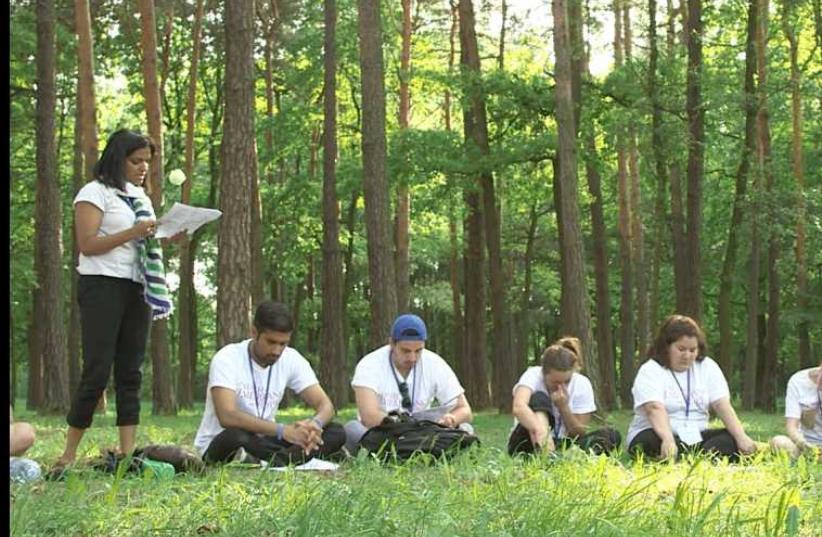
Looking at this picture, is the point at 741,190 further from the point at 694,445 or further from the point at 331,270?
the point at 694,445

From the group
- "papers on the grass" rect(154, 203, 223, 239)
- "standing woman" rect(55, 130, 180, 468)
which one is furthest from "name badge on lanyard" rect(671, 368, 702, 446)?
"standing woman" rect(55, 130, 180, 468)

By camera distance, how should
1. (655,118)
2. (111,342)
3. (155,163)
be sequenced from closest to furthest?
(111,342), (155,163), (655,118)

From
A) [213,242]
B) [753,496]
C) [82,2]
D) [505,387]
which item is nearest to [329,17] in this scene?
[82,2]

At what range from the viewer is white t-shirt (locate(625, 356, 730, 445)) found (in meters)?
8.16

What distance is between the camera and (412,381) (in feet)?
27.2

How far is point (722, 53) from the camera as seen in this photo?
2645 cm

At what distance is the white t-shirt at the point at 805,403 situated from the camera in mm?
8234

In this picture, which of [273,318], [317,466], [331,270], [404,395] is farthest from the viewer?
[331,270]

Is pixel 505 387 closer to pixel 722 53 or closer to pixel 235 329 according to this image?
pixel 722 53

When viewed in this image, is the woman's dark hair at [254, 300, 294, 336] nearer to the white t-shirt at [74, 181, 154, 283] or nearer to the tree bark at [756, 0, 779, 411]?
the white t-shirt at [74, 181, 154, 283]

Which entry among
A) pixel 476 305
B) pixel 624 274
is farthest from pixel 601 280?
pixel 476 305

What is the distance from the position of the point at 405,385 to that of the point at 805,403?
277cm

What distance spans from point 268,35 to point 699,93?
1043 centimetres

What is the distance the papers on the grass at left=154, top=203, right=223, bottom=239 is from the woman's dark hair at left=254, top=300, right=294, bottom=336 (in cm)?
86
